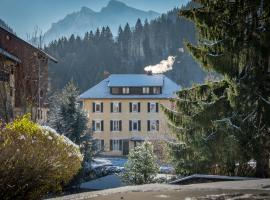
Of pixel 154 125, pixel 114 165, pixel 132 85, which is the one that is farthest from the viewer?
pixel 132 85

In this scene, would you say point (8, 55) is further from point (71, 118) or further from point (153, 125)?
point (153, 125)

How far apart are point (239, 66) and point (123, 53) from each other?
14265cm

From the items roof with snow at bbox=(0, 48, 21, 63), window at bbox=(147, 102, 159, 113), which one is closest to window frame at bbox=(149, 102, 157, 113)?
window at bbox=(147, 102, 159, 113)

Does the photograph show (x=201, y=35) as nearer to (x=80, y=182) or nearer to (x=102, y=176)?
(x=80, y=182)

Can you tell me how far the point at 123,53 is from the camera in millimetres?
158750

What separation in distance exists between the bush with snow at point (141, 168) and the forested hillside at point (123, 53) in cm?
8366

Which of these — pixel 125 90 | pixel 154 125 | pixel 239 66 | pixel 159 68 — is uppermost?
pixel 159 68

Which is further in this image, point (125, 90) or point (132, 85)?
point (132, 85)

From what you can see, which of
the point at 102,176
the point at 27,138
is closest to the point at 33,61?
the point at 102,176

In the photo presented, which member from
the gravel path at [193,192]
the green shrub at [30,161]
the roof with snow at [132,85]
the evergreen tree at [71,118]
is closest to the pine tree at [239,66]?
the gravel path at [193,192]

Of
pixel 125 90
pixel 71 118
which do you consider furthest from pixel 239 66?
pixel 125 90

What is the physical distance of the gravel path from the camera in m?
11.1

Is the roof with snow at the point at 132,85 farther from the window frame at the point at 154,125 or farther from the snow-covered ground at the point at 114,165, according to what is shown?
the snow-covered ground at the point at 114,165

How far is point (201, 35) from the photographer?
686 inches
